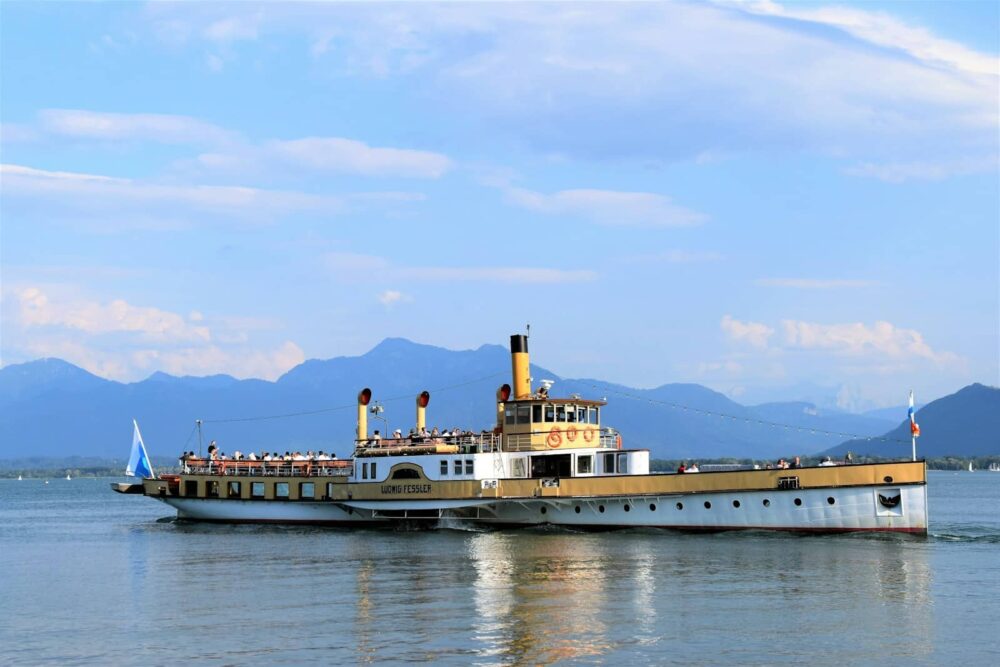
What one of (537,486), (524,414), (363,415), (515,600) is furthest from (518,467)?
(515,600)

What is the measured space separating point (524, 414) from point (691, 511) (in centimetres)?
954

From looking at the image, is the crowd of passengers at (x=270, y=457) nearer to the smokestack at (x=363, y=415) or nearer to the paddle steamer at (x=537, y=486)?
the paddle steamer at (x=537, y=486)

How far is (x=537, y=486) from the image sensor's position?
53.8 metres

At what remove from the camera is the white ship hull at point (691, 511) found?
48594 millimetres

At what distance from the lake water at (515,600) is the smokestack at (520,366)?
6.98 m

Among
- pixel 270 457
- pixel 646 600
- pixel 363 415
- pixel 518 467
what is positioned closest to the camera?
pixel 646 600

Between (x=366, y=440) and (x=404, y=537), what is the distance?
7.26m

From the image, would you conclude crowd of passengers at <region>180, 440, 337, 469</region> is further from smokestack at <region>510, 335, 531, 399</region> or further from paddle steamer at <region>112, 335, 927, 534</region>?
smokestack at <region>510, 335, 531, 399</region>

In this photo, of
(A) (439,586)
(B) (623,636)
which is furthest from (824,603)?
(A) (439,586)

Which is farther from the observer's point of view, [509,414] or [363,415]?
[363,415]

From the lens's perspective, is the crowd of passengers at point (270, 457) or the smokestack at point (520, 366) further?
the crowd of passengers at point (270, 457)

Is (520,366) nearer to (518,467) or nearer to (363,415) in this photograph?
(518,467)

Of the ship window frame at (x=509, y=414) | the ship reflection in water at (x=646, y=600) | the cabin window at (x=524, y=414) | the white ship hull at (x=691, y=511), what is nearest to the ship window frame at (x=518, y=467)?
the white ship hull at (x=691, y=511)

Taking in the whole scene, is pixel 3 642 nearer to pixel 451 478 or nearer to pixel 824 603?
pixel 824 603
